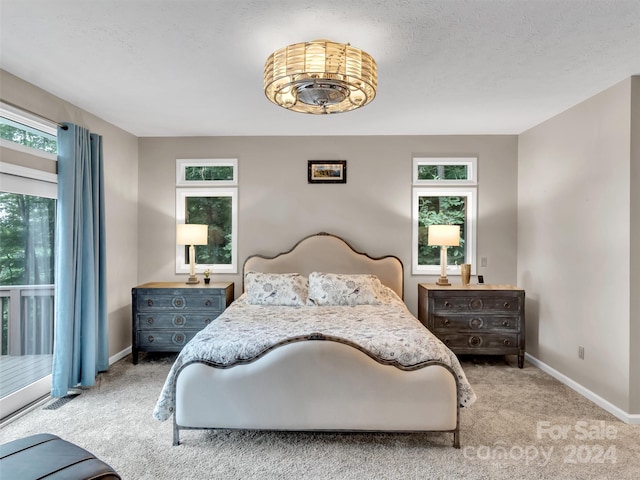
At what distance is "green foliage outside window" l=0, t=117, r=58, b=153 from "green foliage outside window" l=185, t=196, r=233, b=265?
1583 mm

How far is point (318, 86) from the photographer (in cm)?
208

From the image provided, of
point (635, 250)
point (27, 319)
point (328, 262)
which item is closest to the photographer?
point (635, 250)

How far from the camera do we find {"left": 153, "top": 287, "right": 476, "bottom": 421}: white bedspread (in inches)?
93.2

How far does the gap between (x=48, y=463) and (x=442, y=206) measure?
13.6 feet

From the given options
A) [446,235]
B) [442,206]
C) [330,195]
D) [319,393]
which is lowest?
[319,393]

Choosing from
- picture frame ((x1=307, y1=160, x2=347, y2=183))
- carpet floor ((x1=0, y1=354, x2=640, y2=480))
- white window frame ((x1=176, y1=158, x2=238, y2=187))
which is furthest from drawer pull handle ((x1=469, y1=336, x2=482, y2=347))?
white window frame ((x1=176, y1=158, x2=238, y2=187))

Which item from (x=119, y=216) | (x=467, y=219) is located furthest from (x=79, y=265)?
(x=467, y=219)

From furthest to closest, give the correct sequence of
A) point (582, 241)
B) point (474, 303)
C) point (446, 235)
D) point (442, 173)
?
point (442, 173)
point (446, 235)
point (474, 303)
point (582, 241)

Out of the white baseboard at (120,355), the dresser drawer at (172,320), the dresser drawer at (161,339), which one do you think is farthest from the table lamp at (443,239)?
the white baseboard at (120,355)

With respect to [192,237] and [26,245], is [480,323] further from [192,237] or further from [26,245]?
→ [26,245]

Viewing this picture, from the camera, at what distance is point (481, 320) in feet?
12.5

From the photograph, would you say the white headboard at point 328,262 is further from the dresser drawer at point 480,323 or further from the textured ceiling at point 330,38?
the textured ceiling at point 330,38

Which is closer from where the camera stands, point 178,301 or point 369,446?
point 369,446

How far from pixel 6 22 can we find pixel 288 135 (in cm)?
272
